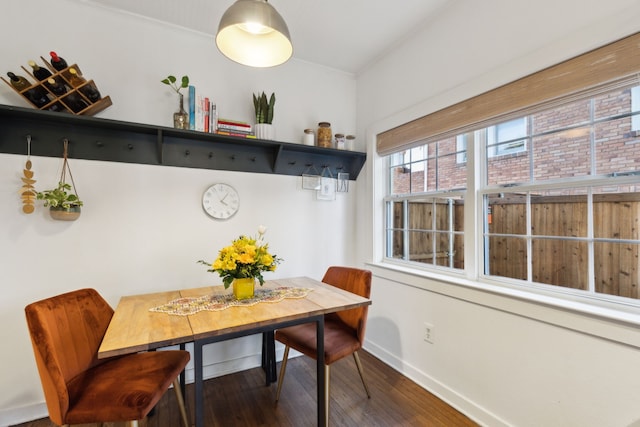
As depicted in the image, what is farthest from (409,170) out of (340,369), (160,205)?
(160,205)

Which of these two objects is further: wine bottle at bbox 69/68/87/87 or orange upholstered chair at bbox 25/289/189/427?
wine bottle at bbox 69/68/87/87

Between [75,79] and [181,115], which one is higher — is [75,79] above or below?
above

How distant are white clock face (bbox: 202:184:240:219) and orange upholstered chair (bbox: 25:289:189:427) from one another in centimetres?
95

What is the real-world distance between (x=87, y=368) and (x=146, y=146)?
1460 mm

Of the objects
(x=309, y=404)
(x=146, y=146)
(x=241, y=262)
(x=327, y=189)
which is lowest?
(x=309, y=404)

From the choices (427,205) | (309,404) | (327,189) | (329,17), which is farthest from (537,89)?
(309,404)

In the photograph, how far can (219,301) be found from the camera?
1.71m

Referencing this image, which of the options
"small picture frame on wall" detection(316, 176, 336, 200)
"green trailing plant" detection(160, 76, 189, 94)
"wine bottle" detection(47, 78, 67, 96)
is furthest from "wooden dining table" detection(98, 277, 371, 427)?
"green trailing plant" detection(160, 76, 189, 94)

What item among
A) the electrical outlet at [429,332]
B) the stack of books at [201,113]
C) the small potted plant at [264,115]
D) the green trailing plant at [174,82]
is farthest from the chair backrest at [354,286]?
the green trailing plant at [174,82]

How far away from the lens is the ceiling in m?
2.04

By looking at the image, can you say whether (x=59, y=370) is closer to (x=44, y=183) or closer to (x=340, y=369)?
(x=44, y=183)

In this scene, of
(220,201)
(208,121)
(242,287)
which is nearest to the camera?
(242,287)

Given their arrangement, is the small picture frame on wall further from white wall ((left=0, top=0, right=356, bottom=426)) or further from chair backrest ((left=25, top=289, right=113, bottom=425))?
chair backrest ((left=25, top=289, right=113, bottom=425))

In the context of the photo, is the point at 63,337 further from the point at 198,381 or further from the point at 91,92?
the point at 91,92
